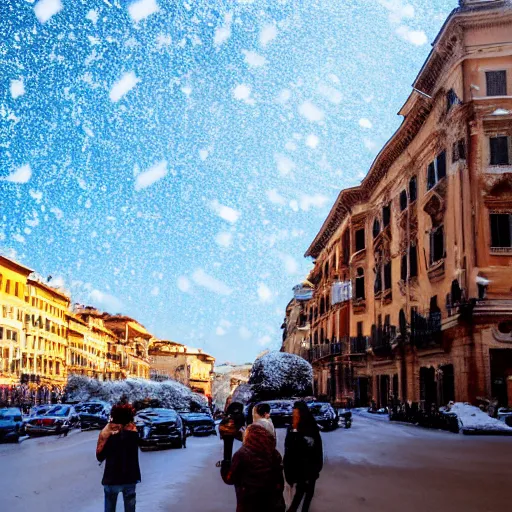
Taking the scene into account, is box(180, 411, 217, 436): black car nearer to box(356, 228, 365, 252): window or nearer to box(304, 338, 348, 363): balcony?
box(304, 338, 348, 363): balcony

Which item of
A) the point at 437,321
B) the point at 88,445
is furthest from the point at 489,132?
the point at 88,445

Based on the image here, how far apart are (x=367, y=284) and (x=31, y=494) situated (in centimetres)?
4593

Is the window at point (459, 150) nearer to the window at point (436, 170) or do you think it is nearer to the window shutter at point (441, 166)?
the window shutter at point (441, 166)

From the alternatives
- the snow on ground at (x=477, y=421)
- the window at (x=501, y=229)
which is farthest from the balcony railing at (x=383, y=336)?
the snow on ground at (x=477, y=421)

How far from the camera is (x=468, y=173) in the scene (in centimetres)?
3481

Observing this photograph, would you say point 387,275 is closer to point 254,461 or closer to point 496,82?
point 496,82

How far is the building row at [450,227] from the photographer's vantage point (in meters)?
33.6

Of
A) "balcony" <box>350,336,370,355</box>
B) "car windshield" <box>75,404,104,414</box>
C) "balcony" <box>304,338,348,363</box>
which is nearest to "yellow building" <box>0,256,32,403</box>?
"balcony" <box>304,338,348,363</box>

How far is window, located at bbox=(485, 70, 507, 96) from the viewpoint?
35.3 m

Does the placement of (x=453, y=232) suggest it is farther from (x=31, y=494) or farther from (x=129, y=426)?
(x=129, y=426)

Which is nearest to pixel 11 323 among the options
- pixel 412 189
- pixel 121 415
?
pixel 412 189

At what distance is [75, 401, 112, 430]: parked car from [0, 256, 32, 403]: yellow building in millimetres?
27548

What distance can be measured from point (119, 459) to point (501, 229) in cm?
2950

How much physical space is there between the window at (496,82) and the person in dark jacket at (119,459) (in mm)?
31069
